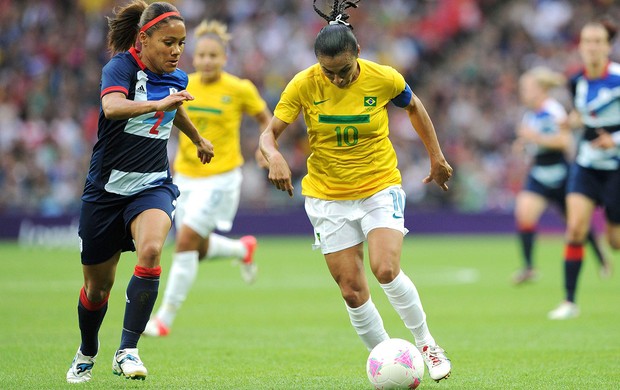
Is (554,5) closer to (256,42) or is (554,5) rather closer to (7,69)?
(256,42)

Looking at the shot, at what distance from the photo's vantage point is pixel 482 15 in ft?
90.0

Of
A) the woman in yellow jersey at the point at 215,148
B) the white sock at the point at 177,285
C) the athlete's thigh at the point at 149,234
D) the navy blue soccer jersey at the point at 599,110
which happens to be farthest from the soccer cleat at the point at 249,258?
the athlete's thigh at the point at 149,234

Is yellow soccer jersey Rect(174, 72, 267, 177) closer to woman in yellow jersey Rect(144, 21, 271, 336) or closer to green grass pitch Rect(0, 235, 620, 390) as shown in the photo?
woman in yellow jersey Rect(144, 21, 271, 336)

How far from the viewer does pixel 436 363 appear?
6.50 metres

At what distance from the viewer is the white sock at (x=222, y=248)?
1098 centimetres

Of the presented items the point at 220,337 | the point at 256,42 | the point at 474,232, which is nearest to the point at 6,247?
the point at 256,42

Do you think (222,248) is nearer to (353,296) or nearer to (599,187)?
(599,187)

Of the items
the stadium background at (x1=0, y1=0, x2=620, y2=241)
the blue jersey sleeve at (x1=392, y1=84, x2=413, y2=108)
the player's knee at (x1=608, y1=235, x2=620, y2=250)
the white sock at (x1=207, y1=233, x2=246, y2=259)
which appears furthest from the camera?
→ the stadium background at (x1=0, y1=0, x2=620, y2=241)

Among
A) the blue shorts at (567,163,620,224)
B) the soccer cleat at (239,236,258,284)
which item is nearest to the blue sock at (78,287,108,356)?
the soccer cleat at (239,236,258,284)

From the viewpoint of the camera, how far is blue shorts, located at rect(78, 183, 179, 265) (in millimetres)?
6605

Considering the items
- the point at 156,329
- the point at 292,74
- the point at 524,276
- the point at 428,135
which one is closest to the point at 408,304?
the point at 428,135

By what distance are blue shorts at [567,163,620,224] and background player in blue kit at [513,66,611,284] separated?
11.2 ft

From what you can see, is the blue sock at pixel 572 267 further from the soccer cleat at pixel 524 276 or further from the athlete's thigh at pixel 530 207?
the athlete's thigh at pixel 530 207

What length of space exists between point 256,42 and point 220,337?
17144 millimetres
